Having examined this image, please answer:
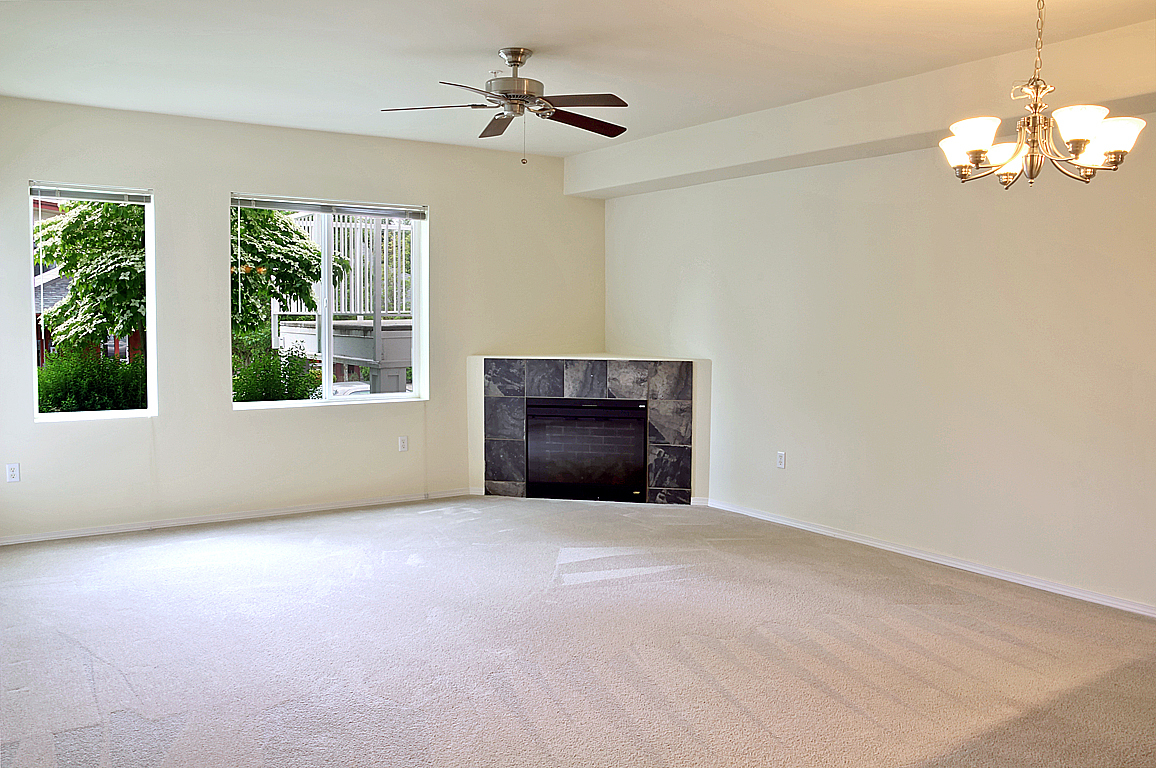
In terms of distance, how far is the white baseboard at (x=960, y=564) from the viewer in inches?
160

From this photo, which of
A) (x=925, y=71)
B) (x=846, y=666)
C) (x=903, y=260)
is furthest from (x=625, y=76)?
(x=846, y=666)

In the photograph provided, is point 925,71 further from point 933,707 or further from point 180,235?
point 180,235

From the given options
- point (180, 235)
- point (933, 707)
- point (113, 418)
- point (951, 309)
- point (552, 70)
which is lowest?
point (933, 707)

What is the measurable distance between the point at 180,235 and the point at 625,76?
9.68ft

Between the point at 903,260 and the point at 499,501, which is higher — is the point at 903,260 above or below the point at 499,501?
above

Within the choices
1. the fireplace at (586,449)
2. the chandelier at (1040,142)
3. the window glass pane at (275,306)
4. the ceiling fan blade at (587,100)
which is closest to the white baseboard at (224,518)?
the fireplace at (586,449)

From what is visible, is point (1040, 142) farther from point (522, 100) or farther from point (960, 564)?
point (960, 564)

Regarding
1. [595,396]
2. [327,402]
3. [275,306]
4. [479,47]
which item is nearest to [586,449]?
[595,396]

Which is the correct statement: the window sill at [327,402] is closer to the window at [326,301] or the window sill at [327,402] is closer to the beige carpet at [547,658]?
the window at [326,301]

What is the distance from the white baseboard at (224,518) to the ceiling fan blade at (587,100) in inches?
134

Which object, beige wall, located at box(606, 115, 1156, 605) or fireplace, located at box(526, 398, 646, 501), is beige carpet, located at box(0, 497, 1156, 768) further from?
fireplace, located at box(526, 398, 646, 501)

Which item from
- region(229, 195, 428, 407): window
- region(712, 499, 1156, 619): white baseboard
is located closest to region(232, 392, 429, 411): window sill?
region(229, 195, 428, 407): window

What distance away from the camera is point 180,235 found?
5.42 metres

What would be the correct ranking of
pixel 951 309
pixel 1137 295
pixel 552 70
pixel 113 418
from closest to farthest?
pixel 1137 295 < pixel 552 70 < pixel 951 309 < pixel 113 418
